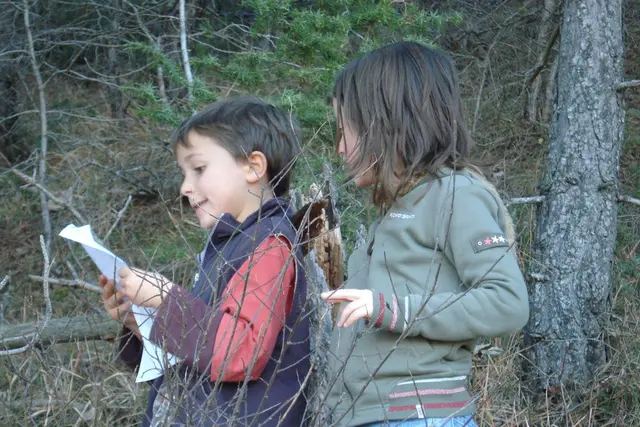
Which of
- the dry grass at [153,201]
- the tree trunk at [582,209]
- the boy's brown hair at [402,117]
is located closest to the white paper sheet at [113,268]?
the boy's brown hair at [402,117]

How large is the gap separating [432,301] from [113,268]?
0.90 metres

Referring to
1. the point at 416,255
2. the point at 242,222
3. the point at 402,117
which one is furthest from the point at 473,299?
the point at 242,222

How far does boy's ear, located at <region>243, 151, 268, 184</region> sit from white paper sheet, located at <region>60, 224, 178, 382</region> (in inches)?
20.0

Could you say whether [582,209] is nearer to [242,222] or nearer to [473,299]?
[242,222]

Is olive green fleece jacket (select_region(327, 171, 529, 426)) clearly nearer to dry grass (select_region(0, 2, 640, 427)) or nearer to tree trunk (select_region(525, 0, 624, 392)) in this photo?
dry grass (select_region(0, 2, 640, 427))

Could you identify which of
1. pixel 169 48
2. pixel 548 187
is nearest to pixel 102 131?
pixel 169 48

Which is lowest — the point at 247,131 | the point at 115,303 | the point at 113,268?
the point at 115,303

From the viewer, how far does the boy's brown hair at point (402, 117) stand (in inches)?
89.7

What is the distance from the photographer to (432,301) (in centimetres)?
207

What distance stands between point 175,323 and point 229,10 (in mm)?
5958

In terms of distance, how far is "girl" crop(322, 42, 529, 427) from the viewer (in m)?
2.05

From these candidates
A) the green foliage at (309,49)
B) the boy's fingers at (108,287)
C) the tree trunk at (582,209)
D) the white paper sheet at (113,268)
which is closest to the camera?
the white paper sheet at (113,268)

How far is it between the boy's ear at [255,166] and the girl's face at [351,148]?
0.34m

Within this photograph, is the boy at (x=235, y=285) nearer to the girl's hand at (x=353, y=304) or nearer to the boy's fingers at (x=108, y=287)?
the boy's fingers at (x=108, y=287)
